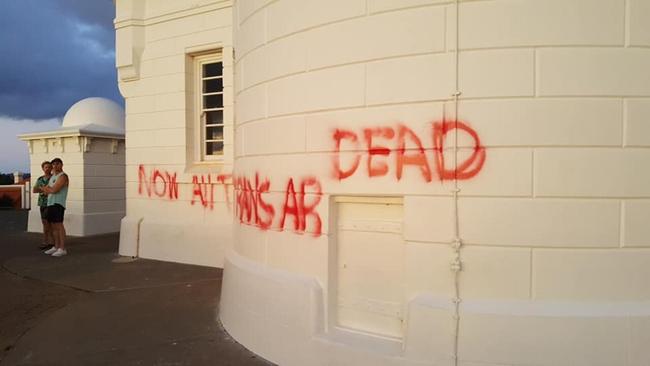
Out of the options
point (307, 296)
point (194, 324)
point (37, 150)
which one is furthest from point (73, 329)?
point (37, 150)

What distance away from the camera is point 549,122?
11.4 ft

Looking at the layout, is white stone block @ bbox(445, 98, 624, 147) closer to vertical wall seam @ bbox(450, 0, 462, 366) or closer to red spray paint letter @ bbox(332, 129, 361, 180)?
vertical wall seam @ bbox(450, 0, 462, 366)

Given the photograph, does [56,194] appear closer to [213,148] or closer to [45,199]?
[45,199]

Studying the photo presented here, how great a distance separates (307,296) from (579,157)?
2.37 meters

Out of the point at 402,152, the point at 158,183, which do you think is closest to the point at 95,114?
the point at 158,183

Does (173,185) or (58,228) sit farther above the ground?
(173,185)

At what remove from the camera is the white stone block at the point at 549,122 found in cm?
344

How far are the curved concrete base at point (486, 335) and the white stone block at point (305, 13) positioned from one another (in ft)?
7.27

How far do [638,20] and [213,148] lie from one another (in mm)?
7247

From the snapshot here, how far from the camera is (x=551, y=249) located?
3.50 meters

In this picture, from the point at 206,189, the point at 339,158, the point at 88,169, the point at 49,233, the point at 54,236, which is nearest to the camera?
the point at 339,158

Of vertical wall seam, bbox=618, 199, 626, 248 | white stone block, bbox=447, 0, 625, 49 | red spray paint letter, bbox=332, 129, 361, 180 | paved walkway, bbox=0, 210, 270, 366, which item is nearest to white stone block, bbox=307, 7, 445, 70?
white stone block, bbox=447, 0, 625, 49

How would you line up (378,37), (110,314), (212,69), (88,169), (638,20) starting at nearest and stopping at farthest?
(638,20), (378,37), (110,314), (212,69), (88,169)

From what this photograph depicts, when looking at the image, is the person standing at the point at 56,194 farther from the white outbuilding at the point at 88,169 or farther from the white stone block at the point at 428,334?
the white stone block at the point at 428,334
